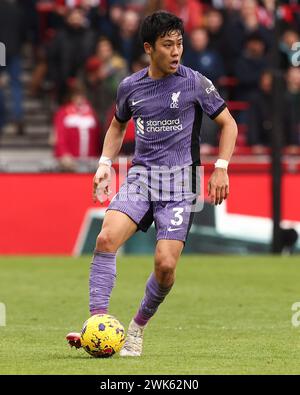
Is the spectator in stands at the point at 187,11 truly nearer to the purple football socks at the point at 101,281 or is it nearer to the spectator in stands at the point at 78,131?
the spectator in stands at the point at 78,131

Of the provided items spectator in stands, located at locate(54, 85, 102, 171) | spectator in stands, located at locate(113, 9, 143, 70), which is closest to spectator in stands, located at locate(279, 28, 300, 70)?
spectator in stands, located at locate(113, 9, 143, 70)

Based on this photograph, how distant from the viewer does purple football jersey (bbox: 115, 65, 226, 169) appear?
960cm

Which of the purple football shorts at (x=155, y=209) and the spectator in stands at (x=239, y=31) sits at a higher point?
the spectator in stands at (x=239, y=31)

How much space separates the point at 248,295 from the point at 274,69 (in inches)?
233

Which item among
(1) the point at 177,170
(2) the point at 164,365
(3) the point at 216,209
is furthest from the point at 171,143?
(3) the point at 216,209

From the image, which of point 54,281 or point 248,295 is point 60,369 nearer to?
point 248,295

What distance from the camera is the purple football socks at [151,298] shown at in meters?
9.52

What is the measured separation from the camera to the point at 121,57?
22.2 m

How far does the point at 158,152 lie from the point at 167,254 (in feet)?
2.59

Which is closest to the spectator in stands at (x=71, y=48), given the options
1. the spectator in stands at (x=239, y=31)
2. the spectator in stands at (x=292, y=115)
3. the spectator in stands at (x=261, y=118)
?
the spectator in stands at (x=239, y=31)

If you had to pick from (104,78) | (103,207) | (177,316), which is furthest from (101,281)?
(104,78)

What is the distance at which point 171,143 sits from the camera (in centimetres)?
961

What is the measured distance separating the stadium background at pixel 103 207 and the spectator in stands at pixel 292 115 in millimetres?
22

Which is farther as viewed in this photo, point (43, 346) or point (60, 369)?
point (43, 346)
